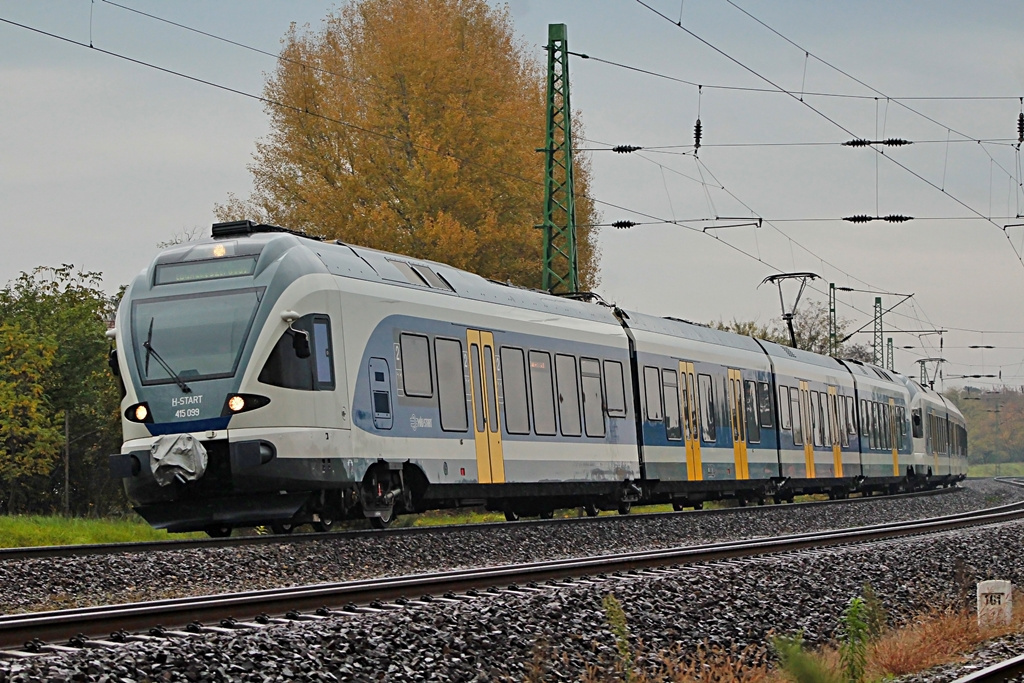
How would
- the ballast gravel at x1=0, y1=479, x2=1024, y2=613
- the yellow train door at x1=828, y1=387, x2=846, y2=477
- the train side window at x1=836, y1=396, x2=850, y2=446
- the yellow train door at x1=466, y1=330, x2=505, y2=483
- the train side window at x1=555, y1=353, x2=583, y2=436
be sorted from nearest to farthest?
the ballast gravel at x1=0, y1=479, x2=1024, y2=613 < the yellow train door at x1=466, y1=330, x2=505, y2=483 < the train side window at x1=555, y1=353, x2=583, y2=436 < the yellow train door at x1=828, y1=387, x2=846, y2=477 < the train side window at x1=836, y1=396, x2=850, y2=446

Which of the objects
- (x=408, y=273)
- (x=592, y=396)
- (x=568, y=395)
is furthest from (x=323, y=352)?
(x=592, y=396)

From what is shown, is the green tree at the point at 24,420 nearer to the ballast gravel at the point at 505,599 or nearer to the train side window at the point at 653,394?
the train side window at the point at 653,394

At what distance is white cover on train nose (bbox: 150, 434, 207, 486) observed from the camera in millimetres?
14695

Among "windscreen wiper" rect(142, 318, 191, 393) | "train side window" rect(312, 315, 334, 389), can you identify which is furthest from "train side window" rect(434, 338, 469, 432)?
"windscreen wiper" rect(142, 318, 191, 393)

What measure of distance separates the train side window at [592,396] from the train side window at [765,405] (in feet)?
25.2

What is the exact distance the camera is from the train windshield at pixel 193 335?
49.4ft

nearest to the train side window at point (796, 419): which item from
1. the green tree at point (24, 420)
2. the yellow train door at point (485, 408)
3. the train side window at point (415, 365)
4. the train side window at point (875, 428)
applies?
the train side window at point (875, 428)

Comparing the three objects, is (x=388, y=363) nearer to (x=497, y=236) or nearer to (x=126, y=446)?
(x=126, y=446)

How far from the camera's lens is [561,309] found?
21266 millimetres

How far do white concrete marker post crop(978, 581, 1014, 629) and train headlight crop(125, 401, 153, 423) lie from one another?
27.9 ft

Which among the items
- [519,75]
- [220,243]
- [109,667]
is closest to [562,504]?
[220,243]

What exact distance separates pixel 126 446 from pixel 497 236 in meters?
19.1

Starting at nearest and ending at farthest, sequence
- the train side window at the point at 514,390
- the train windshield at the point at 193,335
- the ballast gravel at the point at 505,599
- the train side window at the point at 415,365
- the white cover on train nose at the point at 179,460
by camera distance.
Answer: the ballast gravel at the point at 505,599 → the white cover on train nose at the point at 179,460 → the train windshield at the point at 193,335 → the train side window at the point at 415,365 → the train side window at the point at 514,390

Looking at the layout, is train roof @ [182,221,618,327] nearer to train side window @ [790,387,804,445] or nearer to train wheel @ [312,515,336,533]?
train wheel @ [312,515,336,533]
